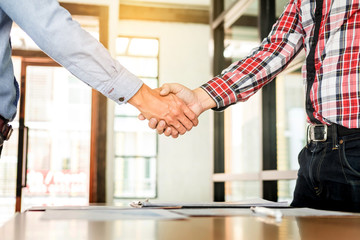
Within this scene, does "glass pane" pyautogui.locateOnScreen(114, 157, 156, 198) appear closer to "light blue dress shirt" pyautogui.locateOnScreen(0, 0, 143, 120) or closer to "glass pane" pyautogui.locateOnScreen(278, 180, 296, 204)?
"glass pane" pyautogui.locateOnScreen(278, 180, 296, 204)

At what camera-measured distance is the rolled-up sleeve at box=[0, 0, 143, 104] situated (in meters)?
1.40

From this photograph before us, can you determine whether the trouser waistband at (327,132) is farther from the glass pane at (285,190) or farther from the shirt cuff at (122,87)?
the glass pane at (285,190)

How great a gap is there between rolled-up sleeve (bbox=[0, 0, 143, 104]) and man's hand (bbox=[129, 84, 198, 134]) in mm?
169

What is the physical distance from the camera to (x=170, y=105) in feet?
6.03

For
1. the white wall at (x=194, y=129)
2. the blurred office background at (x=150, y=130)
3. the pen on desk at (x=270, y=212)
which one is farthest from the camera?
the white wall at (x=194, y=129)

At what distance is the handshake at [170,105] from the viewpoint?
5.73ft

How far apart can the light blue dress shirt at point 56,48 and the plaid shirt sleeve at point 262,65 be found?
13.3 inches

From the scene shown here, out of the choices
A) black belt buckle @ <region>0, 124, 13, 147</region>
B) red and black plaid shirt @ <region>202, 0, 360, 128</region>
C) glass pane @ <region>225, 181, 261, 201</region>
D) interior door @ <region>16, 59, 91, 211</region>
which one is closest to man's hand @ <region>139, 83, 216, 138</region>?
red and black plaid shirt @ <region>202, 0, 360, 128</region>

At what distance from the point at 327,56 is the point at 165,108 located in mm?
721

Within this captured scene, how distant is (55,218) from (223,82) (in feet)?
3.35

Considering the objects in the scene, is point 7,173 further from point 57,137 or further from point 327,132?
point 327,132

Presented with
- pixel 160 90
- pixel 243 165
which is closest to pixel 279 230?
pixel 160 90

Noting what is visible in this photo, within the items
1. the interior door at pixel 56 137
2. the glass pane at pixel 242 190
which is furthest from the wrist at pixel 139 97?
the interior door at pixel 56 137

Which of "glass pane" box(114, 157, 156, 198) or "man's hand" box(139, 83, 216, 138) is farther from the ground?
"man's hand" box(139, 83, 216, 138)
